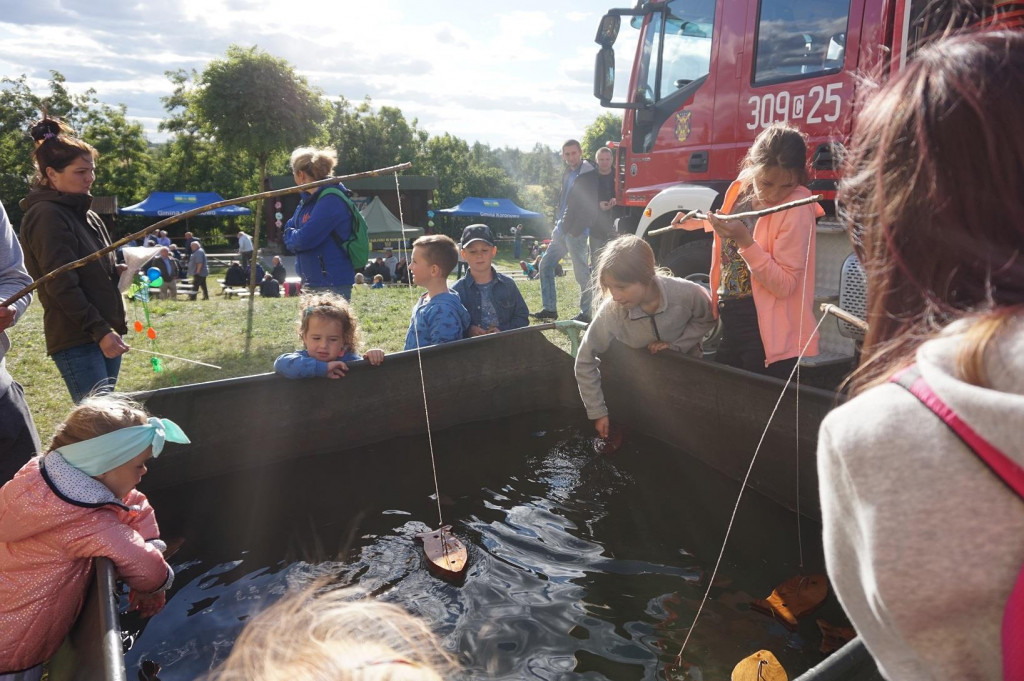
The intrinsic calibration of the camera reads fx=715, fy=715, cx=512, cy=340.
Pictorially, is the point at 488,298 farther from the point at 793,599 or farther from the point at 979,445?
the point at 979,445

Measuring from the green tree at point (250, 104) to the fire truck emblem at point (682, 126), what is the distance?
26.7 metres

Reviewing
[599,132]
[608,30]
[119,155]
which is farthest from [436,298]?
[599,132]

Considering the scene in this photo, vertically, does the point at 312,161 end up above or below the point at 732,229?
above

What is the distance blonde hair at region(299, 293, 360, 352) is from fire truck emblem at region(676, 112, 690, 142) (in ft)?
10.9

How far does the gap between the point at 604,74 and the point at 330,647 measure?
582 centimetres

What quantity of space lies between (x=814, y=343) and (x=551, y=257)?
16.1 feet

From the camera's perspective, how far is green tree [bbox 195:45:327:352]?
30375 millimetres

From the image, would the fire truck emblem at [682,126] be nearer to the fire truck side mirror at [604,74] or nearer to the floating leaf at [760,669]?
the fire truck side mirror at [604,74]

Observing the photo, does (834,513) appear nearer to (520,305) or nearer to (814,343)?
(814,343)

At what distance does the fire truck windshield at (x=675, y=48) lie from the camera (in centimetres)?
566

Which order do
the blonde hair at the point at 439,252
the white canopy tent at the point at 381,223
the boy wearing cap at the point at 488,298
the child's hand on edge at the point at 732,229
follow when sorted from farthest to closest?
1. the white canopy tent at the point at 381,223
2. the boy wearing cap at the point at 488,298
3. the blonde hair at the point at 439,252
4. the child's hand on edge at the point at 732,229

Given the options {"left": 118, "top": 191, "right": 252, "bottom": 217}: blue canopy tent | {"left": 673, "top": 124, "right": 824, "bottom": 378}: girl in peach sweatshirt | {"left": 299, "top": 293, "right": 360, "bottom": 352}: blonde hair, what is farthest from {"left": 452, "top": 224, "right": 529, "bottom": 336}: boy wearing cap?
{"left": 118, "top": 191, "right": 252, "bottom": 217}: blue canopy tent

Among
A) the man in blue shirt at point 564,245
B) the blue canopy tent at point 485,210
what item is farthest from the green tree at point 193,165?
the man in blue shirt at point 564,245

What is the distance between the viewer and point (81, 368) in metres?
3.48
